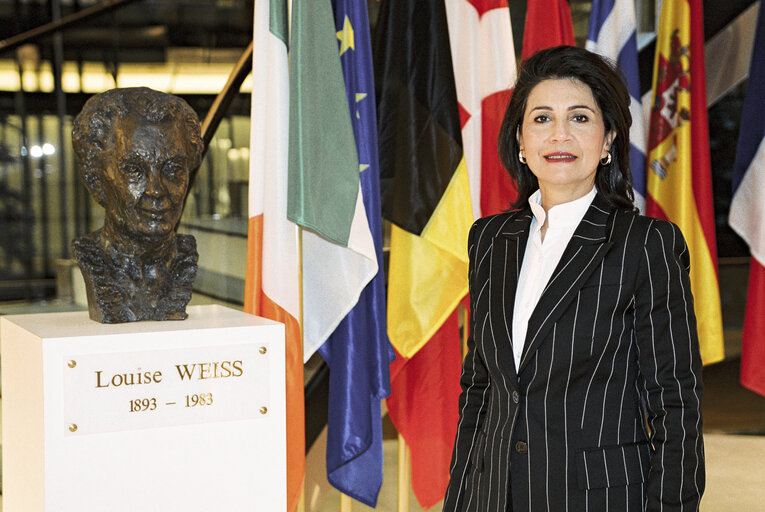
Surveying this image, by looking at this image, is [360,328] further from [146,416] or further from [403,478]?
[146,416]

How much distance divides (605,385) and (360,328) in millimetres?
1479

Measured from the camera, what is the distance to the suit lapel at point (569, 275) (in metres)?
1.59

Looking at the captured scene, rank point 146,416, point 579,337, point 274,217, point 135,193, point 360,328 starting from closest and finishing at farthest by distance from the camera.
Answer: point 579,337
point 146,416
point 135,193
point 274,217
point 360,328

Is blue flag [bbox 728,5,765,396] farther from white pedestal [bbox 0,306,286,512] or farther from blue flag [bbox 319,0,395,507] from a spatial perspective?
white pedestal [bbox 0,306,286,512]

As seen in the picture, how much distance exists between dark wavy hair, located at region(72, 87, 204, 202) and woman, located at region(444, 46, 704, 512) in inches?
34.0

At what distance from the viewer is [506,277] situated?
1.72 m

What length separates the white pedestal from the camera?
1.89m

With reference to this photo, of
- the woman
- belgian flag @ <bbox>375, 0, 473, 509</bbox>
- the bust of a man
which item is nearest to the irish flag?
belgian flag @ <bbox>375, 0, 473, 509</bbox>

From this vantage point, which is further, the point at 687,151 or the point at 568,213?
the point at 687,151

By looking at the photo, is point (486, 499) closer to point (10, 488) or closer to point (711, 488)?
point (10, 488)

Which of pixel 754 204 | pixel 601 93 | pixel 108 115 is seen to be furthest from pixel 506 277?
pixel 754 204

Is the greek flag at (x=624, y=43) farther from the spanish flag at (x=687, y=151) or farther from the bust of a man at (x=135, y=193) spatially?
the bust of a man at (x=135, y=193)

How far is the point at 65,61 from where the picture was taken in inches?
212

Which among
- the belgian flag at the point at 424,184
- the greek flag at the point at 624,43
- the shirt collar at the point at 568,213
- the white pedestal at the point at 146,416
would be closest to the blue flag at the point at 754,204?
the greek flag at the point at 624,43
